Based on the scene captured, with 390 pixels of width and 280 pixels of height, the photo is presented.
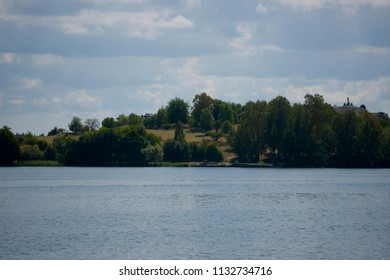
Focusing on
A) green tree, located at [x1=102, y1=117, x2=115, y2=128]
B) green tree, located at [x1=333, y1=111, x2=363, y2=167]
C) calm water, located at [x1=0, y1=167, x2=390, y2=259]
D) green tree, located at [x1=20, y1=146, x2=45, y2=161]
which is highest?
green tree, located at [x1=102, y1=117, x2=115, y2=128]

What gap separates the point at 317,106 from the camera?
136 m

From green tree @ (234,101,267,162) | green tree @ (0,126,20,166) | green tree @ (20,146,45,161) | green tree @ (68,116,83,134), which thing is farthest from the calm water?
green tree @ (68,116,83,134)

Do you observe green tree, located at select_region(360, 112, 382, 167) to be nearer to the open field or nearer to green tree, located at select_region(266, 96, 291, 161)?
green tree, located at select_region(266, 96, 291, 161)

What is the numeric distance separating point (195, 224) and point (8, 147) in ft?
325

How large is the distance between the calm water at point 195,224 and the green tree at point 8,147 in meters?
62.0

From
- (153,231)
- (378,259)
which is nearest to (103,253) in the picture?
(153,231)

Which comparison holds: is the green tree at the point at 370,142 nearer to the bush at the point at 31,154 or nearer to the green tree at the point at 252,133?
the green tree at the point at 252,133

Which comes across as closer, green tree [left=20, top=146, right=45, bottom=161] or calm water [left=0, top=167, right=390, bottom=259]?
calm water [left=0, top=167, right=390, bottom=259]

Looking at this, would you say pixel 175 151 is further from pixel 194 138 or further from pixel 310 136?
pixel 194 138

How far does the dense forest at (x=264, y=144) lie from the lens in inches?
5128

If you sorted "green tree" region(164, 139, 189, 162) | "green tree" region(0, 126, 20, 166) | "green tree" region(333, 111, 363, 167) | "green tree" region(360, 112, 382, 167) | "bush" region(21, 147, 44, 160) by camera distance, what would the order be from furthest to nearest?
"green tree" region(164, 139, 189, 162) → "bush" region(21, 147, 44, 160) → "green tree" region(0, 126, 20, 166) → "green tree" region(333, 111, 363, 167) → "green tree" region(360, 112, 382, 167)

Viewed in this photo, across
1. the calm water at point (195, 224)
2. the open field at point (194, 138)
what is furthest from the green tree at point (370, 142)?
the calm water at point (195, 224)

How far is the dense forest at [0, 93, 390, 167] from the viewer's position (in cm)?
13025

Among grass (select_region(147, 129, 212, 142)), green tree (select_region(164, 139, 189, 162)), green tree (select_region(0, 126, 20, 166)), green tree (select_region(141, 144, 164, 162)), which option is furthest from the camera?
grass (select_region(147, 129, 212, 142))
